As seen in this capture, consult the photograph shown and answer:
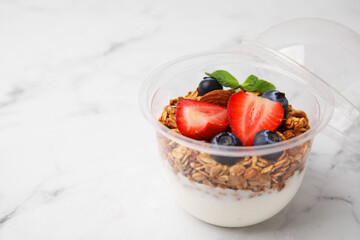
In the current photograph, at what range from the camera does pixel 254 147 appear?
40.2 inches

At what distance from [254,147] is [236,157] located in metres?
0.06

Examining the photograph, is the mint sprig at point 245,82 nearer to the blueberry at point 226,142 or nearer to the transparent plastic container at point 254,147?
the transparent plastic container at point 254,147

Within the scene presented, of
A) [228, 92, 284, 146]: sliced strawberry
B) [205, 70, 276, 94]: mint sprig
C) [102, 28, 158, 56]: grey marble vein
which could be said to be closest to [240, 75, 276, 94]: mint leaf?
[205, 70, 276, 94]: mint sprig

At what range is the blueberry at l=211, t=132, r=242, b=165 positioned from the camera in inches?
41.5

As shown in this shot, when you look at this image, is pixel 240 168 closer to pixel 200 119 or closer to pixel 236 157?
pixel 236 157

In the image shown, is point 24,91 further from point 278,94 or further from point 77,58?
point 278,94

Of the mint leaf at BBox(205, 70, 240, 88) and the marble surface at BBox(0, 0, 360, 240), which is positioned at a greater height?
the mint leaf at BBox(205, 70, 240, 88)

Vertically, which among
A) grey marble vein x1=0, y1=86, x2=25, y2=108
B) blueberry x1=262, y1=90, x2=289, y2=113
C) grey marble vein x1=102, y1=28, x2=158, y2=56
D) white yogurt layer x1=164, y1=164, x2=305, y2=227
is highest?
blueberry x1=262, y1=90, x2=289, y2=113

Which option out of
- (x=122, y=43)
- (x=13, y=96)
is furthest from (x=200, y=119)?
(x=122, y=43)

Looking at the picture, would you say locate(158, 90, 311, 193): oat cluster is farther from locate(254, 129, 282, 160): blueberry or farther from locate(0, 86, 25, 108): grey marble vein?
locate(0, 86, 25, 108): grey marble vein

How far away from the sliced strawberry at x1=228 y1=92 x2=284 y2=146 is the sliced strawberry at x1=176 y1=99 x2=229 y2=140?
3 cm

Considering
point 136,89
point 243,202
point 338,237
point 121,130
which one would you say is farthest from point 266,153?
point 136,89

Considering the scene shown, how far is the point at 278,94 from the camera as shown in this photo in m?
1.22

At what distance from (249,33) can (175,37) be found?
1.18 feet
